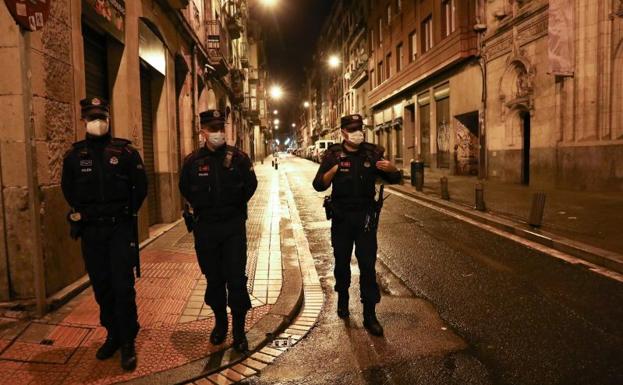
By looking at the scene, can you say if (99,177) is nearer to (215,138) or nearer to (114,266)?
A: (114,266)

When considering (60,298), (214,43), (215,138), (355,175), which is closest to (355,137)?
(355,175)

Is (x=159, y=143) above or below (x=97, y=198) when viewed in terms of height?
above

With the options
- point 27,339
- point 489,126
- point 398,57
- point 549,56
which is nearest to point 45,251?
point 27,339

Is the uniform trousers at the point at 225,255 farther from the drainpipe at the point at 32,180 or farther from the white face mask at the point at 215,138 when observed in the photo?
the drainpipe at the point at 32,180

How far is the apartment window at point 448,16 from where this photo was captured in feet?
79.6

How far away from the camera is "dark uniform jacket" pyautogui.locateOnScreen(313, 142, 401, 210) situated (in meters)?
4.64

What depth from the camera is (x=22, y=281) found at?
16.8 ft

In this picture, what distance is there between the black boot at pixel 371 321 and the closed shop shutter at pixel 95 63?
5.25m

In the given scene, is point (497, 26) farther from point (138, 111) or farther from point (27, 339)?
point (27, 339)

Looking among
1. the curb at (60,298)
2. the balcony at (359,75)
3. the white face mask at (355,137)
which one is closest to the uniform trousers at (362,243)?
the white face mask at (355,137)

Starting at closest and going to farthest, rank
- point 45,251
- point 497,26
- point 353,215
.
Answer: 1. point 353,215
2. point 45,251
3. point 497,26

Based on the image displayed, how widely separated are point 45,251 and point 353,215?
10.5ft

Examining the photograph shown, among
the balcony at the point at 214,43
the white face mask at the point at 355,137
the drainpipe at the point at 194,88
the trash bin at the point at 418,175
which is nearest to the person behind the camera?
the white face mask at the point at 355,137

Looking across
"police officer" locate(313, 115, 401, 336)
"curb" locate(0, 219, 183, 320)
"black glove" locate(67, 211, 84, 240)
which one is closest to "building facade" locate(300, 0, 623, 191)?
"police officer" locate(313, 115, 401, 336)
